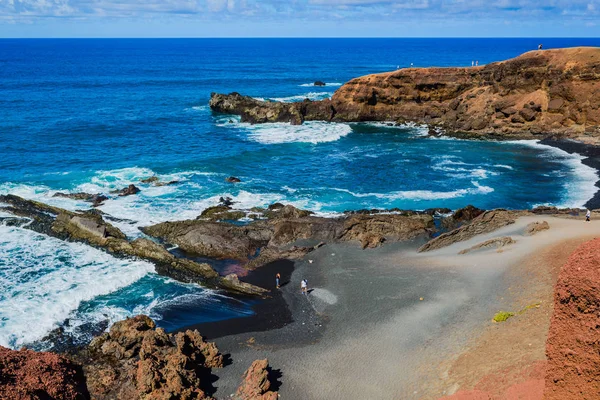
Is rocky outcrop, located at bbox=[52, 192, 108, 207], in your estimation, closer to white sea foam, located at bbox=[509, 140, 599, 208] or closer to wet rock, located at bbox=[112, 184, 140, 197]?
wet rock, located at bbox=[112, 184, 140, 197]

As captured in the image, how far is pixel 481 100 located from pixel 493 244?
169ft

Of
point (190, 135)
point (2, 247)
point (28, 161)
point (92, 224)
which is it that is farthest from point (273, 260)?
point (190, 135)

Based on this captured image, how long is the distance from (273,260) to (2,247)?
69.5ft

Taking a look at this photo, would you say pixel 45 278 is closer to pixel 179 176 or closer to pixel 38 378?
pixel 38 378

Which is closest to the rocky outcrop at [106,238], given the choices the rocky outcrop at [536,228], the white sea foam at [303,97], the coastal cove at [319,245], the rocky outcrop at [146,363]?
the coastal cove at [319,245]

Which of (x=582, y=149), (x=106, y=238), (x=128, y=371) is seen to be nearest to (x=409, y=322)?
(x=128, y=371)

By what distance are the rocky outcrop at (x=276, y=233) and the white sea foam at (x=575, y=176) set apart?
731 inches

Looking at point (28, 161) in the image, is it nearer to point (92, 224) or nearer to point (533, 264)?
point (92, 224)

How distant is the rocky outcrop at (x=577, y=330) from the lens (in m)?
14.4

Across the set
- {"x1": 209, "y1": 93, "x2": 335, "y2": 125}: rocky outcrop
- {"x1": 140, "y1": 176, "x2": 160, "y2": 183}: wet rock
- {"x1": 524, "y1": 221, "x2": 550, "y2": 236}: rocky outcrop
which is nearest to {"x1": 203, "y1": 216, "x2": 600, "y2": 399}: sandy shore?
{"x1": 524, "y1": 221, "x2": 550, "y2": 236}: rocky outcrop

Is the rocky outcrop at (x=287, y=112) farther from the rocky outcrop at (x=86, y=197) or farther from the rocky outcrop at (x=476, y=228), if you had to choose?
the rocky outcrop at (x=476, y=228)

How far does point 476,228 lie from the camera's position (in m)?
40.5

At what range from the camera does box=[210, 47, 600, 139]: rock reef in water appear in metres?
73.2

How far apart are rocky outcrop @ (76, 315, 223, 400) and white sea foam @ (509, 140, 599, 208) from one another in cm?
4003
